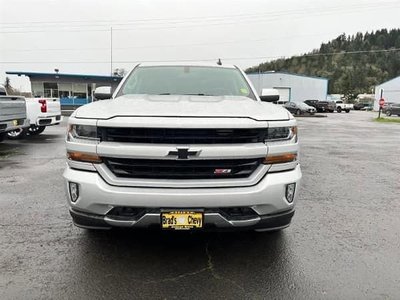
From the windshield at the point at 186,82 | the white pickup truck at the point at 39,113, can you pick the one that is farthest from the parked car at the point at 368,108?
the windshield at the point at 186,82

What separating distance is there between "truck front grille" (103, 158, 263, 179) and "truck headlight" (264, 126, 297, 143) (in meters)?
0.24

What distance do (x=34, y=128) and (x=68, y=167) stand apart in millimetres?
11280

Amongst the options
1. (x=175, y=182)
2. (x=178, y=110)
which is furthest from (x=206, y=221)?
(x=178, y=110)

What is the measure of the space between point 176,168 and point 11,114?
312 inches

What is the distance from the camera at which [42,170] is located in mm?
7660

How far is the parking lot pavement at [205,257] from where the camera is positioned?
313cm

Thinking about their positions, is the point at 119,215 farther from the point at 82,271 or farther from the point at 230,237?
the point at 230,237

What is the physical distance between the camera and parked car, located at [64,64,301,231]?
314cm

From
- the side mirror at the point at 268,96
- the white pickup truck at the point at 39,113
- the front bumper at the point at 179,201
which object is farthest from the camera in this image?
the white pickup truck at the point at 39,113

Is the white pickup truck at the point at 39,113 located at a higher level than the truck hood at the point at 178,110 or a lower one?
lower

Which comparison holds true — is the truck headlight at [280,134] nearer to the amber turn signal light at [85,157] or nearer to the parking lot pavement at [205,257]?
the parking lot pavement at [205,257]

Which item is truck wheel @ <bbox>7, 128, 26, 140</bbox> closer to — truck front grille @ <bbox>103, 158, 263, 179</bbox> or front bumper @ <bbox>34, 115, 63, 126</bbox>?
front bumper @ <bbox>34, 115, 63, 126</bbox>

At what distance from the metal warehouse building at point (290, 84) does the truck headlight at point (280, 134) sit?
56664 mm

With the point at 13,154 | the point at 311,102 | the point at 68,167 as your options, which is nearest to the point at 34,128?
the point at 13,154
